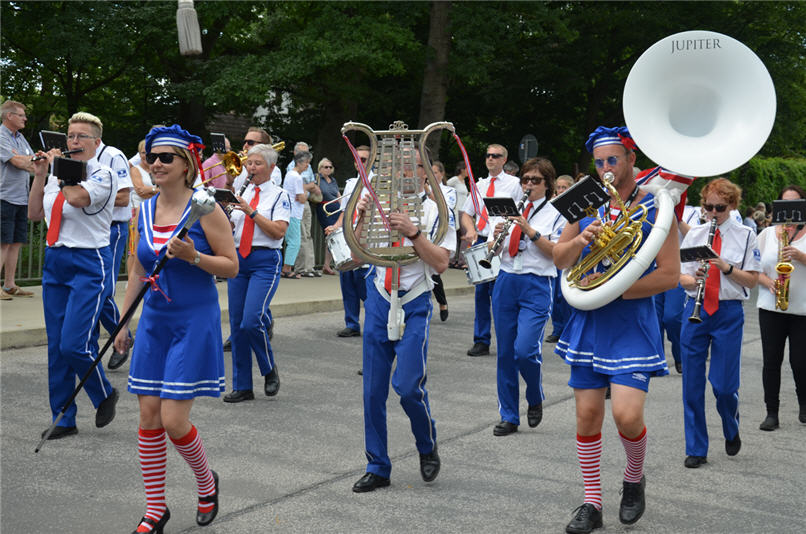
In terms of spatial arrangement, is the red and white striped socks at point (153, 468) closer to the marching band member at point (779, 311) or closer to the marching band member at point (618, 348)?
the marching band member at point (618, 348)

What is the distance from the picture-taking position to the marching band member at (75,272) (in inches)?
241

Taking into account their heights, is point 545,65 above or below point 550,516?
above

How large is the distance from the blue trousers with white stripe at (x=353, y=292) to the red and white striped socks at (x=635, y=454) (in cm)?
629

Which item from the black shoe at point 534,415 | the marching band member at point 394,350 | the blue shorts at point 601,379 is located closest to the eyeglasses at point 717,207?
the black shoe at point 534,415

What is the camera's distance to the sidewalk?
30.3 feet

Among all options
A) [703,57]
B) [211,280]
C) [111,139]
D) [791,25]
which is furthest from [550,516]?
[791,25]

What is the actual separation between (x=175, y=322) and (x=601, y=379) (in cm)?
208

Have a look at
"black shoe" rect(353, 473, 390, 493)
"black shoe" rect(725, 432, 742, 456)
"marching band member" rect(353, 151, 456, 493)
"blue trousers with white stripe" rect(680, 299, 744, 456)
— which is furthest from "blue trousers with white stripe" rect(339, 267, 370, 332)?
"black shoe" rect(353, 473, 390, 493)

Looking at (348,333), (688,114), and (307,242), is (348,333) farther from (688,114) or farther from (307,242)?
(688,114)

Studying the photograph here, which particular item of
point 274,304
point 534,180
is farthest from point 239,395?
point 274,304

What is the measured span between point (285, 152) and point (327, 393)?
64.6 ft

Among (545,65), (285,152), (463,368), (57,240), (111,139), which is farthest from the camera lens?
(545,65)

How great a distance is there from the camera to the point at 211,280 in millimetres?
4535

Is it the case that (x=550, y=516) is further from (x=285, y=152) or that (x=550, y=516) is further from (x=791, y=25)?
(x=791, y=25)
